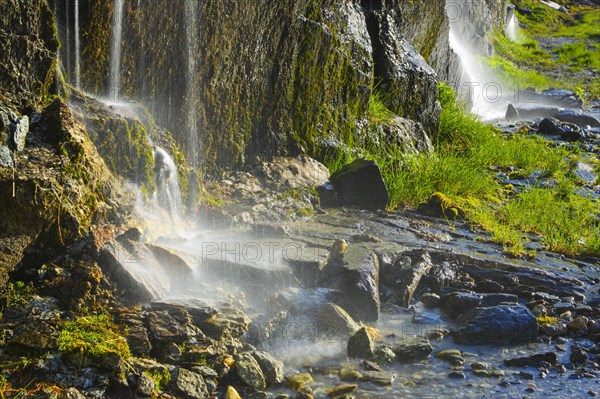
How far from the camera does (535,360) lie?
180 inches

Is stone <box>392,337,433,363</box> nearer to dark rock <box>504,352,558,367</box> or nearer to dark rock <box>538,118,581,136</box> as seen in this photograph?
dark rock <box>504,352,558,367</box>

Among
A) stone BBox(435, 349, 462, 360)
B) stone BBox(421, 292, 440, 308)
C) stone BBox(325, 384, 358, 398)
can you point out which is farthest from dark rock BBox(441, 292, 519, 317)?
stone BBox(325, 384, 358, 398)

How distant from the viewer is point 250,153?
7.52 meters

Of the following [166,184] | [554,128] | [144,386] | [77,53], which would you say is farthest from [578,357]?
[554,128]

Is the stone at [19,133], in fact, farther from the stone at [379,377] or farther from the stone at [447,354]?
the stone at [447,354]

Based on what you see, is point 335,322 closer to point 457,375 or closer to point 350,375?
point 350,375

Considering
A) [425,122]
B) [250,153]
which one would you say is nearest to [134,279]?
[250,153]

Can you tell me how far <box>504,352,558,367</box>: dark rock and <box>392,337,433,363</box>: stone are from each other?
0.55 metres

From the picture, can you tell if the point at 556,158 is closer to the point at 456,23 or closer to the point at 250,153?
the point at 250,153

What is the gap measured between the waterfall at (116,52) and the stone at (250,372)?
9.96 feet

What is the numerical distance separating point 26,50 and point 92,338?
7.38 feet

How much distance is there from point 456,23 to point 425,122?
949 centimetres

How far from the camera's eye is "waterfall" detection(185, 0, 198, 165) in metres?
6.47

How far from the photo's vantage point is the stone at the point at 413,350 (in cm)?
453
